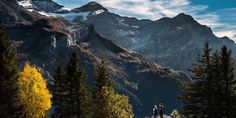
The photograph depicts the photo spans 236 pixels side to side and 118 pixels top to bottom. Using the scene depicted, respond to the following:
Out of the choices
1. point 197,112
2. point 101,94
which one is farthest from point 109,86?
point 197,112

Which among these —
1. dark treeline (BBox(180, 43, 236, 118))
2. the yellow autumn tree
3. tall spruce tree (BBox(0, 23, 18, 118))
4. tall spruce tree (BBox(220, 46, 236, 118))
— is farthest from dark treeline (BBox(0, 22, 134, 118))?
tall spruce tree (BBox(220, 46, 236, 118))

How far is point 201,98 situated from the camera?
59719 mm

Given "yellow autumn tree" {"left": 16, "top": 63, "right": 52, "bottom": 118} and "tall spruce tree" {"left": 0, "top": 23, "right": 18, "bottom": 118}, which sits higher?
"tall spruce tree" {"left": 0, "top": 23, "right": 18, "bottom": 118}

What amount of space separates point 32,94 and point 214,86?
27395mm

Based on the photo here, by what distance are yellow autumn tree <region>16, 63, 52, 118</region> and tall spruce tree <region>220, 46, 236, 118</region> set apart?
27.0 m

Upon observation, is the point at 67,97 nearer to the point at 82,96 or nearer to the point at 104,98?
the point at 82,96

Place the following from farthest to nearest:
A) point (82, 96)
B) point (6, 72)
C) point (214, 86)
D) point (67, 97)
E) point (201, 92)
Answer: point (82, 96) < point (67, 97) < point (201, 92) < point (214, 86) < point (6, 72)

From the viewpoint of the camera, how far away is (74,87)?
6731 cm

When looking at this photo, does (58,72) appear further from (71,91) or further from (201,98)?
(201,98)

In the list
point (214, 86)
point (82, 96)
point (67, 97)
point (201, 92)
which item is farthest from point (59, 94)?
point (214, 86)

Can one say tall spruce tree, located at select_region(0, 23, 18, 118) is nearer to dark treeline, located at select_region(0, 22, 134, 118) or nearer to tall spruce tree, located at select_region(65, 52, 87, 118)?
dark treeline, located at select_region(0, 22, 134, 118)

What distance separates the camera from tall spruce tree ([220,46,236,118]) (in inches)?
2282

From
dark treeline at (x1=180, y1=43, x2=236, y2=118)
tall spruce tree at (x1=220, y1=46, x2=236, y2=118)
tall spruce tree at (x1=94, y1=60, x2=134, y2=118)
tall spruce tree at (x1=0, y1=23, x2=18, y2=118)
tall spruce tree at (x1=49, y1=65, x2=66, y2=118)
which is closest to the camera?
tall spruce tree at (x1=0, y1=23, x2=18, y2=118)

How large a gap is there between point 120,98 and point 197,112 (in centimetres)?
2053
